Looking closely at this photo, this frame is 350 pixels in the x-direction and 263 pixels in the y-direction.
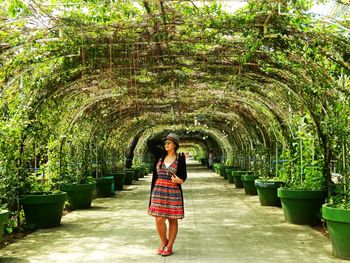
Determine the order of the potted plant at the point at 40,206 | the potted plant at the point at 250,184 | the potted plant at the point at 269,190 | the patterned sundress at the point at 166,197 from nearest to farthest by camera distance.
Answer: the patterned sundress at the point at 166,197
the potted plant at the point at 40,206
the potted plant at the point at 269,190
the potted plant at the point at 250,184

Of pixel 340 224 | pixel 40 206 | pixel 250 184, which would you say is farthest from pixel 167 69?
pixel 250 184

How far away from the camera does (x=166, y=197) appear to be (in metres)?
5.73

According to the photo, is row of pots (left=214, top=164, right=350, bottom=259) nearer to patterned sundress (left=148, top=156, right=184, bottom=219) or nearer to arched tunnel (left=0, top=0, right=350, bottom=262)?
arched tunnel (left=0, top=0, right=350, bottom=262)

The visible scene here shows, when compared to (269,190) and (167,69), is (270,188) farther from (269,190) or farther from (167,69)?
(167,69)

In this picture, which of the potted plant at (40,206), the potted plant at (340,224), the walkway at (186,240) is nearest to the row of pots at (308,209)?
the potted plant at (340,224)

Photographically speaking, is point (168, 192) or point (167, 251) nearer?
point (168, 192)

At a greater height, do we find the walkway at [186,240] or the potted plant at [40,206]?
the potted plant at [40,206]

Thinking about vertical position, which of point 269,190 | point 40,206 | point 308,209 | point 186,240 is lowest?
point 186,240

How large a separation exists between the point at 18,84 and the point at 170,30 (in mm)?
3320

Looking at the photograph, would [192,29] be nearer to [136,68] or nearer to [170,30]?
[170,30]

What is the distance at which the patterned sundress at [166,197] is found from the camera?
569cm

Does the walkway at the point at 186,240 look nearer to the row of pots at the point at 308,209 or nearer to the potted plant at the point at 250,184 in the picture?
the row of pots at the point at 308,209

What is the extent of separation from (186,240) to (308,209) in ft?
8.20

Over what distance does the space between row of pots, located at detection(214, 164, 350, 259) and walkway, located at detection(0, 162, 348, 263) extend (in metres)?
0.19
